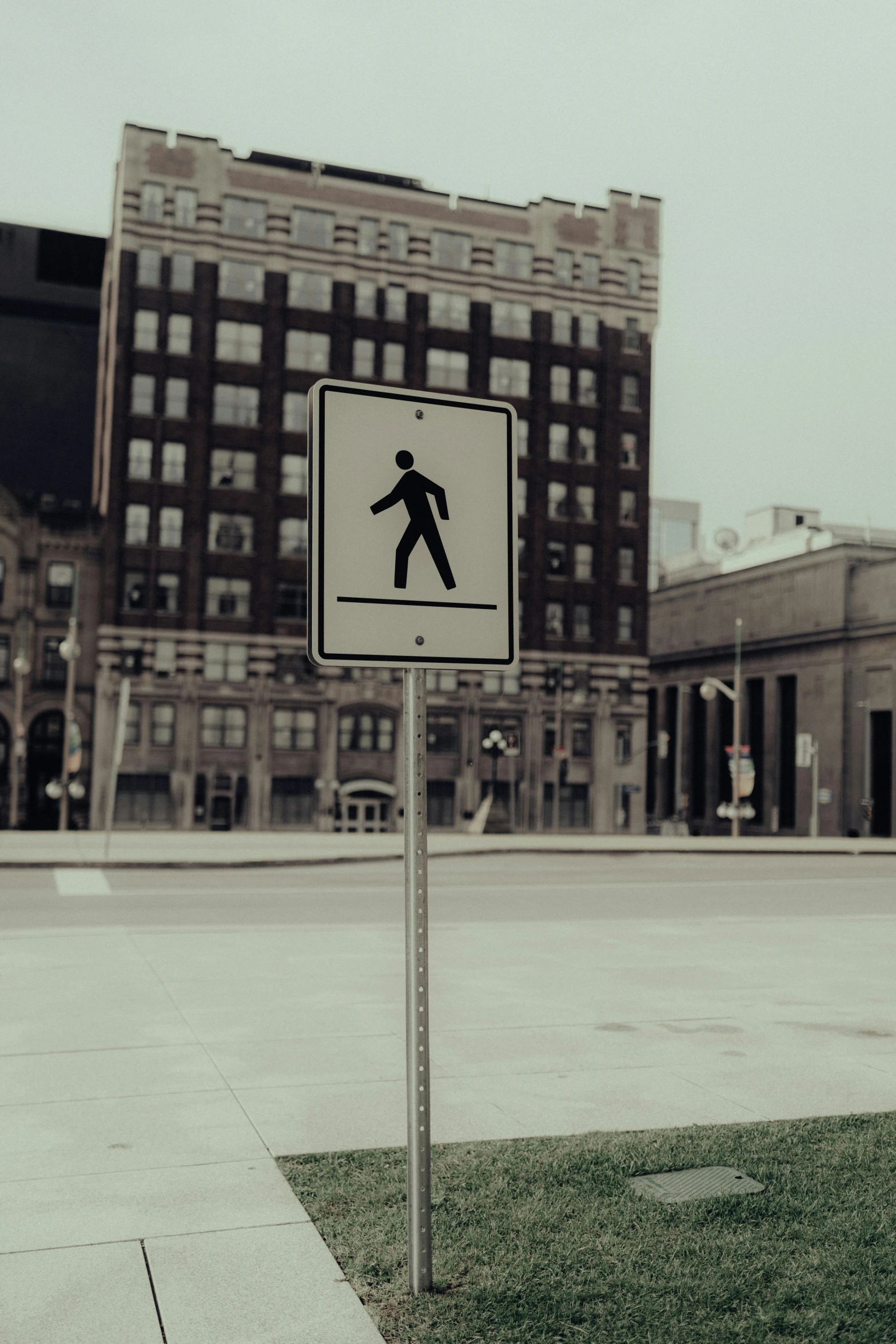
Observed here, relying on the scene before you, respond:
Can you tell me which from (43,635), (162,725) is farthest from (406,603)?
(43,635)

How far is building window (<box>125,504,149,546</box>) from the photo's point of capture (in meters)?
61.5

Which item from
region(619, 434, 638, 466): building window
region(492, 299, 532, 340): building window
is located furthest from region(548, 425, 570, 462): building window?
region(492, 299, 532, 340): building window

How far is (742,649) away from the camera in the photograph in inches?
3226

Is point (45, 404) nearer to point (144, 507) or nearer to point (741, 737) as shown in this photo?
point (144, 507)

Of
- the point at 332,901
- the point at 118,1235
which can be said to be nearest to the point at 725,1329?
the point at 118,1235

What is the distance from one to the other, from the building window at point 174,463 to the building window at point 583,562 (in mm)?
21480

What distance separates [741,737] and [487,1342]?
80.6 m

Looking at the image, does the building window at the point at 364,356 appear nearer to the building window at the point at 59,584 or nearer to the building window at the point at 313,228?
the building window at the point at 313,228

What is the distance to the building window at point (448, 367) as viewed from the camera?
66.5m

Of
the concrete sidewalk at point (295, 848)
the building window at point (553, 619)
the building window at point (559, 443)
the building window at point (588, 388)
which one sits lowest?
the concrete sidewalk at point (295, 848)

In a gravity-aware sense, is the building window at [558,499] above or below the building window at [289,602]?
above

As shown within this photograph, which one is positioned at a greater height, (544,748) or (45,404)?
(45,404)

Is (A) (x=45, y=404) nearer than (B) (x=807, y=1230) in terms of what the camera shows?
No

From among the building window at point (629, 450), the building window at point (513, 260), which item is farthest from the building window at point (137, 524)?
the building window at point (629, 450)
